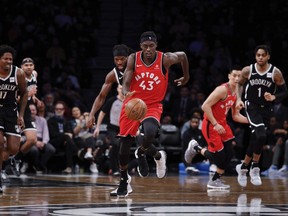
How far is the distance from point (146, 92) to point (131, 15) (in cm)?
1405

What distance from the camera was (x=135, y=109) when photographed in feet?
32.6

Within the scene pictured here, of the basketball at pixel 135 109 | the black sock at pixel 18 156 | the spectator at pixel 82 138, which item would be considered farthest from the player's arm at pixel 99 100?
the spectator at pixel 82 138

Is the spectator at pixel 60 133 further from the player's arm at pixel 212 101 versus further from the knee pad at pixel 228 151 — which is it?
the player's arm at pixel 212 101

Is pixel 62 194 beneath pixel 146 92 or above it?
beneath

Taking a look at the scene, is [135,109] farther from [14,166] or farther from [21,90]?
[14,166]

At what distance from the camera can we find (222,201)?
10023 millimetres

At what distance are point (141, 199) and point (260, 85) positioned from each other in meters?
3.41

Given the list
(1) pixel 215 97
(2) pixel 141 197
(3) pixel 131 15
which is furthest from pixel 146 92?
(3) pixel 131 15

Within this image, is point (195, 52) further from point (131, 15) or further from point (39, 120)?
point (39, 120)

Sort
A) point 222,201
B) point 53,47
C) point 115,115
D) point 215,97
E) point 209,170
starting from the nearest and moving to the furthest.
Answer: point 222,201 → point 215,97 → point 115,115 → point 209,170 → point 53,47

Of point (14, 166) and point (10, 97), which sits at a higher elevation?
point (10, 97)

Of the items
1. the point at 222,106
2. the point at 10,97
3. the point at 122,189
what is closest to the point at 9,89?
the point at 10,97

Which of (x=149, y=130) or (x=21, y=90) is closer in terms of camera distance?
(x=149, y=130)

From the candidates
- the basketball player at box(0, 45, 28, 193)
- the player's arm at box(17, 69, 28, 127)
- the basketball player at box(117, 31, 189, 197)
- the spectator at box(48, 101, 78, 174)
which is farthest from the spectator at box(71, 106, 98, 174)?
the basketball player at box(117, 31, 189, 197)
